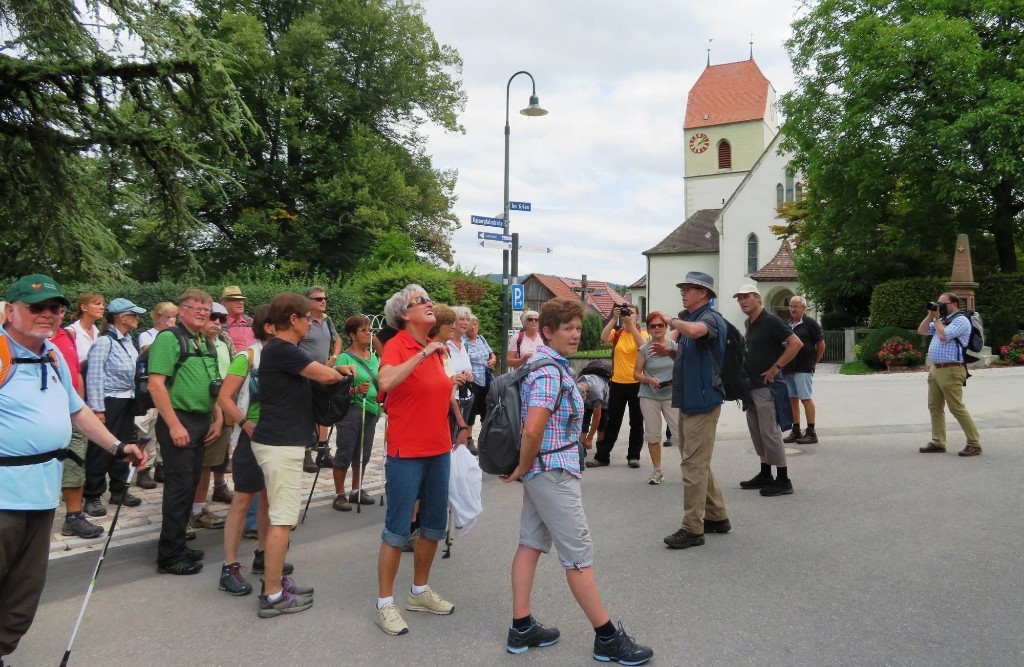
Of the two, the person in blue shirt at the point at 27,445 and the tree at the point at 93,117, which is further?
the tree at the point at 93,117

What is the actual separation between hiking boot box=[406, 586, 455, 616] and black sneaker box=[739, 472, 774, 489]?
4.00 metres

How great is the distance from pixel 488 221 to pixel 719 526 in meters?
11.0

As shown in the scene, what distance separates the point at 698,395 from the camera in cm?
550

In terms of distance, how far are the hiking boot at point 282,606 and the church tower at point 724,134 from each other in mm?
59555

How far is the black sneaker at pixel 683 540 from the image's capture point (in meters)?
5.36

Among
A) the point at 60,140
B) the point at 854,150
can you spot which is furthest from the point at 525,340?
the point at 854,150

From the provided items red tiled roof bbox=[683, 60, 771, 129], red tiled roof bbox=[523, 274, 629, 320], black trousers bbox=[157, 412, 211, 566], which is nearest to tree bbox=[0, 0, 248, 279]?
black trousers bbox=[157, 412, 211, 566]

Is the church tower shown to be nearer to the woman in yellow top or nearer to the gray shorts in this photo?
the woman in yellow top

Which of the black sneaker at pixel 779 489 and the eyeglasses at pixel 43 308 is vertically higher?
the eyeglasses at pixel 43 308

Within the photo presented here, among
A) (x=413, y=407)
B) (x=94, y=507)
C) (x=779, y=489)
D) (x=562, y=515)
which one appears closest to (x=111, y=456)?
(x=94, y=507)

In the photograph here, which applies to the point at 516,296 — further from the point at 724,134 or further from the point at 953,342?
the point at 724,134

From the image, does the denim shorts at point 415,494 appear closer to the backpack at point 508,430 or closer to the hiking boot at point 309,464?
the backpack at point 508,430

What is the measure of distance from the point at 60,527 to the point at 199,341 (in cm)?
218

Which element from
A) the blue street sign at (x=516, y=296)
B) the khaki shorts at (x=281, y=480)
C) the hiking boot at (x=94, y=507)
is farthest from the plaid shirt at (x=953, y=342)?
the blue street sign at (x=516, y=296)
